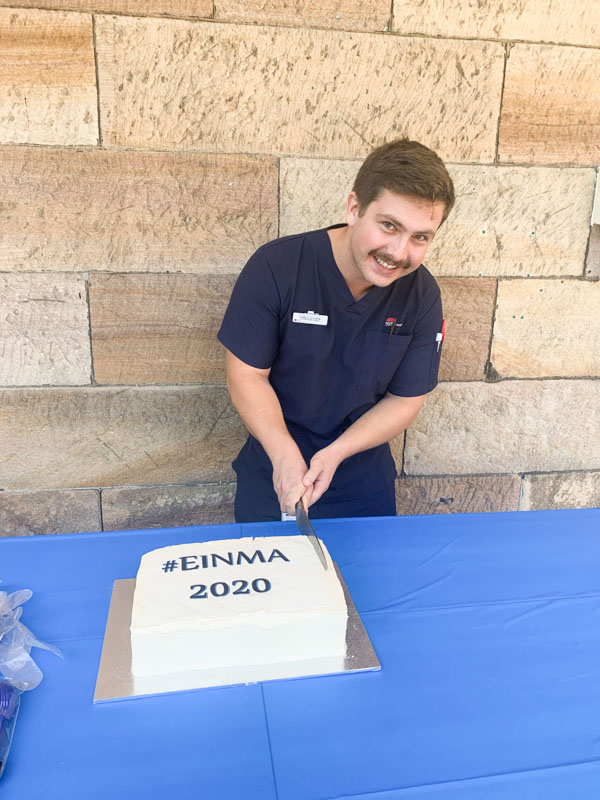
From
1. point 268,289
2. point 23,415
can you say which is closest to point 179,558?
point 268,289

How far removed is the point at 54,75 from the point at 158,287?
31.8 inches

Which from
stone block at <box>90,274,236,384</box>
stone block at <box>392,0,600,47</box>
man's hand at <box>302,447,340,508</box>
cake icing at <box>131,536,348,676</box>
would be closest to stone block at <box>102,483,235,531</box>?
stone block at <box>90,274,236,384</box>

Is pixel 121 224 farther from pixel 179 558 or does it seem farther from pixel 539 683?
pixel 539 683

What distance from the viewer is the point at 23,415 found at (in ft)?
8.04

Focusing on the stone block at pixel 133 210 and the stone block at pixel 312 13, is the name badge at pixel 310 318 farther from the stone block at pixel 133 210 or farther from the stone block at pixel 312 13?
the stone block at pixel 312 13

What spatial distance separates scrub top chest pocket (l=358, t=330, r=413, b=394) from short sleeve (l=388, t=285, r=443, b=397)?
0.13 ft

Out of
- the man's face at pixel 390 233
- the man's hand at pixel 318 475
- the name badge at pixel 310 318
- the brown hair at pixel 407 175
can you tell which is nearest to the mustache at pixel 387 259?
the man's face at pixel 390 233

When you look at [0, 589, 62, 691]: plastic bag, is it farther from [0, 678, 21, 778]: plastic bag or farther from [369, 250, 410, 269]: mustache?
[369, 250, 410, 269]: mustache

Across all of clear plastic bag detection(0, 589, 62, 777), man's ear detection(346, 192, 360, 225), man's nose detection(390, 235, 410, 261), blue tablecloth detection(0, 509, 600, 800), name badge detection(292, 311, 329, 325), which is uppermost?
man's ear detection(346, 192, 360, 225)

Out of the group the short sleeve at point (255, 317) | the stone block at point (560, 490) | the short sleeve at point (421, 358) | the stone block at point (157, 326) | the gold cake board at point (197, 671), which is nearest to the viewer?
the gold cake board at point (197, 671)

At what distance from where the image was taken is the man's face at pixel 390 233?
5.17 feet

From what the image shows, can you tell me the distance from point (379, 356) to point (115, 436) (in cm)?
121

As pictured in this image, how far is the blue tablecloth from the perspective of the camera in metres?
0.88

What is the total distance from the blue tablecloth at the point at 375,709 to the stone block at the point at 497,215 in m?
1.49
